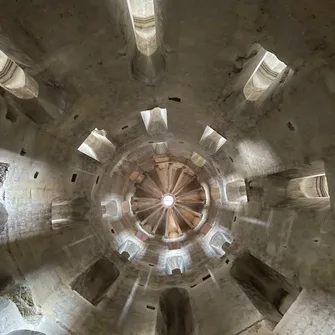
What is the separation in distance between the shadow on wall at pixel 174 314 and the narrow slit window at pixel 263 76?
232 inches

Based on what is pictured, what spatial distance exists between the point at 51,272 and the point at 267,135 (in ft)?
19.2

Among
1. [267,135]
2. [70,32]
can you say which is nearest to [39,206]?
[70,32]

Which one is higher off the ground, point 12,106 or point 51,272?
point 12,106

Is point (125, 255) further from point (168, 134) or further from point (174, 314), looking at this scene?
point (168, 134)

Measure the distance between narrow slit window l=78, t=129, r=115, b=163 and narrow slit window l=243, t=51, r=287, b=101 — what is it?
165 inches

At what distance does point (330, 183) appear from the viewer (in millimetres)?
6258

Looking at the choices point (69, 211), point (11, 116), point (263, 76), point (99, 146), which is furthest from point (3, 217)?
point (263, 76)

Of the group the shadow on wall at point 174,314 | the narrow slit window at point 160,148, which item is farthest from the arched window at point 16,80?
the narrow slit window at point 160,148

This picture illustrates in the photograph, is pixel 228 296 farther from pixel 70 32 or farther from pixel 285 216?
pixel 70 32

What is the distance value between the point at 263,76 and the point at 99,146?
195 inches

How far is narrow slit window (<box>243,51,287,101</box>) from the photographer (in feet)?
23.3

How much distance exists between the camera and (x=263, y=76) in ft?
24.1

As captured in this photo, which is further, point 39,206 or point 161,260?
point 161,260

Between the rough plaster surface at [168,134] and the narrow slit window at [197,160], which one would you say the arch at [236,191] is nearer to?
the rough plaster surface at [168,134]
